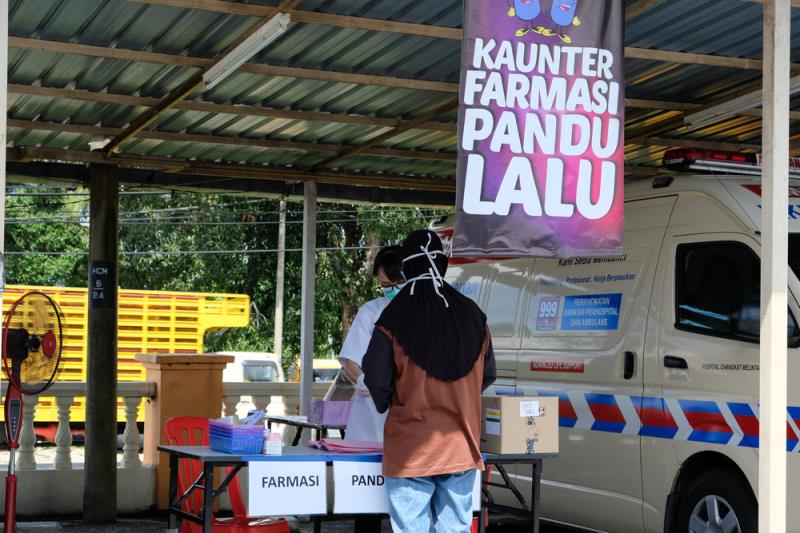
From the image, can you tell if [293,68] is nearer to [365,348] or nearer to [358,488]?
[365,348]

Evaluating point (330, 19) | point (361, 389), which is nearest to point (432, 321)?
point (361, 389)

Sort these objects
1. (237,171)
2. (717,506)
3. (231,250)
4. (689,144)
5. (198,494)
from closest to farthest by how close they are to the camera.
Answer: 1. (717,506)
2. (198,494)
3. (689,144)
4. (237,171)
5. (231,250)

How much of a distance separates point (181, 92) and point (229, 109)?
0.77 m

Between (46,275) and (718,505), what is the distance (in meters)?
27.9

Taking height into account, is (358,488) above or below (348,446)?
below

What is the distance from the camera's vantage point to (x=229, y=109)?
29.2ft

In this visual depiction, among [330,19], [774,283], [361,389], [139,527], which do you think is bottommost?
[139,527]

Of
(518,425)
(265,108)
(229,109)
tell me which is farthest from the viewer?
(265,108)

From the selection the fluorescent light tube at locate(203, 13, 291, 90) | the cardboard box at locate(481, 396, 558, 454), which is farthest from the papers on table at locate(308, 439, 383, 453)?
the fluorescent light tube at locate(203, 13, 291, 90)

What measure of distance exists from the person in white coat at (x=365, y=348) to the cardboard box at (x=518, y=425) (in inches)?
24.9

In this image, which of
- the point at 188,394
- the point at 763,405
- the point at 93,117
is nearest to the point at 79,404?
the point at 188,394

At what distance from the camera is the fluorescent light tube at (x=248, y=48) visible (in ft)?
21.6

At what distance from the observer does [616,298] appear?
8.11 m

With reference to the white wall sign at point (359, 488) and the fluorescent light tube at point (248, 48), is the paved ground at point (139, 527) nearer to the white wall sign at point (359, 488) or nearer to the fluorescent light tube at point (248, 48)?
the fluorescent light tube at point (248, 48)
